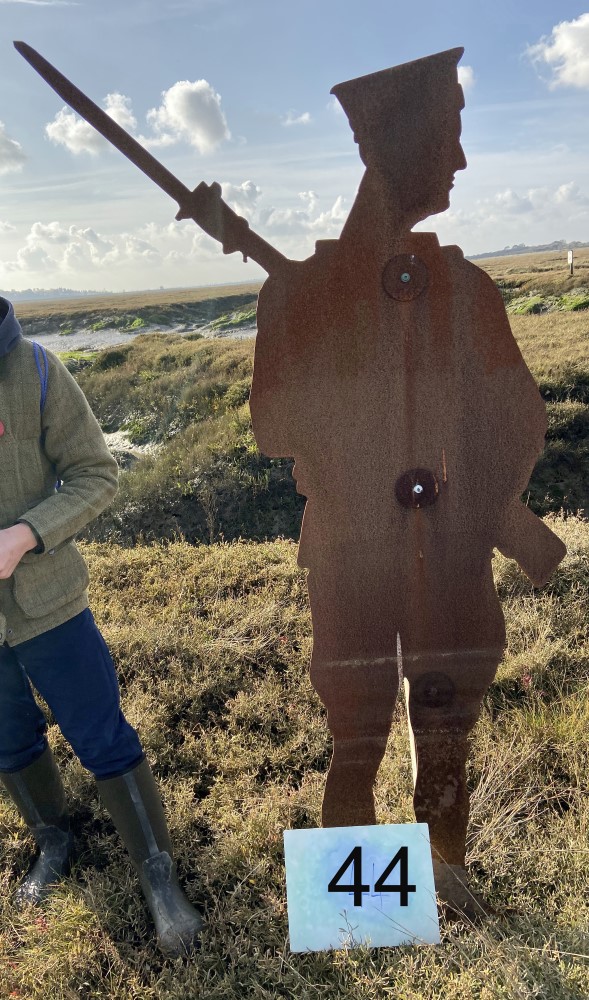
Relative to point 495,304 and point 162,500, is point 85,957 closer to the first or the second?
point 495,304

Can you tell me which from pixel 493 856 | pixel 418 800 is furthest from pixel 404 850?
pixel 493 856

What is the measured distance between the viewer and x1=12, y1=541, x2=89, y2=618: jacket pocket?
5.89 ft

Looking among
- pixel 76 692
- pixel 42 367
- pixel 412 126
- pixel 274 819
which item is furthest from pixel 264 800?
pixel 412 126

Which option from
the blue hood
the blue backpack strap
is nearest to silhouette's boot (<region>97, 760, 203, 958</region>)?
the blue backpack strap

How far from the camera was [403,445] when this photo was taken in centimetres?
173

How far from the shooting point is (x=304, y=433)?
171 cm

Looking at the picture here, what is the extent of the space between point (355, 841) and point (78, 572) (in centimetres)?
125

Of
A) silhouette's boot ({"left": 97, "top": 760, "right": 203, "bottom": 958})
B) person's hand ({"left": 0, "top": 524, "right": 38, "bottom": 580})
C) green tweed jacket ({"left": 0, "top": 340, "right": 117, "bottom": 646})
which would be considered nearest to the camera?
person's hand ({"left": 0, "top": 524, "right": 38, "bottom": 580})

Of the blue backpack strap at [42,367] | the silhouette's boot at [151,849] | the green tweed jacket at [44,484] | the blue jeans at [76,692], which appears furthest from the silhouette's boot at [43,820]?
the blue backpack strap at [42,367]

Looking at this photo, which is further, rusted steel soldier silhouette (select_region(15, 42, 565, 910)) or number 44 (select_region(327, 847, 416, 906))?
number 44 (select_region(327, 847, 416, 906))

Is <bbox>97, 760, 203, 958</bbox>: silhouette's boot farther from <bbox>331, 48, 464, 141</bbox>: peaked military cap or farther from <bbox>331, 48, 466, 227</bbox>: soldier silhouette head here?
<bbox>331, 48, 464, 141</bbox>: peaked military cap

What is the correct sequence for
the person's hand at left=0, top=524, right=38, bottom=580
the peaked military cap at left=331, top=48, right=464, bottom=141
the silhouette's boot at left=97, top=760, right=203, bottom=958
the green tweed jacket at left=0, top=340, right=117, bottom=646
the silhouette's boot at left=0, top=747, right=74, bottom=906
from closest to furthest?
the peaked military cap at left=331, top=48, right=464, bottom=141
the person's hand at left=0, top=524, right=38, bottom=580
the green tweed jacket at left=0, top=340, right=117, bottom=646
the silhouette's boot at left=97, top=760, right=203, bottom=958
the silhouette's boot at left=0, top=747, right=74, bottom=906

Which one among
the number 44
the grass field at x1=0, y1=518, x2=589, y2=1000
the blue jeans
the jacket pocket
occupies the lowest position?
the grass field at x1=0, y1=518, x2=589, y2=1000

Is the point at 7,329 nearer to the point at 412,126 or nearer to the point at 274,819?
the point at 412,126
